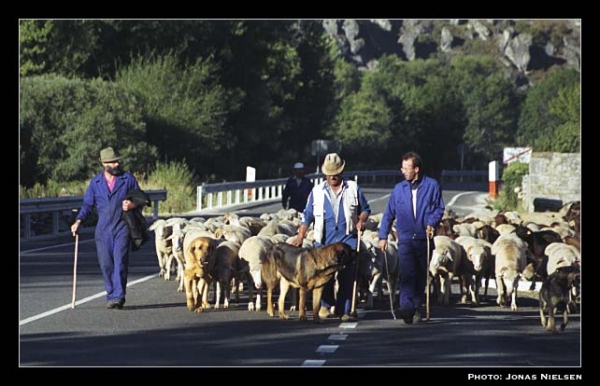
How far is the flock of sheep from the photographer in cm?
1587

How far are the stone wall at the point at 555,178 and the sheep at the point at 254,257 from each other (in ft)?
81.8

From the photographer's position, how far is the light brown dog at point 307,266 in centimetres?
1470

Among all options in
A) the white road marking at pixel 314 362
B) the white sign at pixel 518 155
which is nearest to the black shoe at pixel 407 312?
the white road marking at pixel 314 362

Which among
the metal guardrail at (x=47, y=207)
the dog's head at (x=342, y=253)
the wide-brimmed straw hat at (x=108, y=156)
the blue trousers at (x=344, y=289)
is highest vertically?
the wide-brimmed straw hat at (x=108, y=156)

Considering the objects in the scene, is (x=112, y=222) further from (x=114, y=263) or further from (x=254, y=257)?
(x=254, y=257)

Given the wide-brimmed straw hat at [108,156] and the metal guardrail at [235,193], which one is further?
the metal guardrail at [235,193]

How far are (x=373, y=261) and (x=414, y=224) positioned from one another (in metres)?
1.71

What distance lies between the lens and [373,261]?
16.4m

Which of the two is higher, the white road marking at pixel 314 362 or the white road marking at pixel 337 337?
the white road marking at pixel 337 337

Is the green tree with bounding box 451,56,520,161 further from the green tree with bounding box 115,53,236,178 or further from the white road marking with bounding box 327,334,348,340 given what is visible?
the white road marking with bounding box 327,334,348,340

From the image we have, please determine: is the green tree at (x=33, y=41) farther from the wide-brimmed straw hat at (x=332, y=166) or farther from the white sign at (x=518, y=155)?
the wide-brimmed straw hat at (x=332, y=166)

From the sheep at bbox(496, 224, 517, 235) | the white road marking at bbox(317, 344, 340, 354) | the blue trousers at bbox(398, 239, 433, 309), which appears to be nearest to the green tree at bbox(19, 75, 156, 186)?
the sheep at bbox(496, 224, 517, 235)
